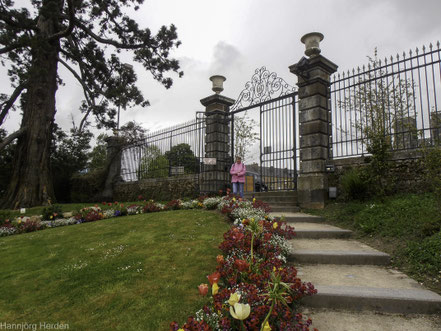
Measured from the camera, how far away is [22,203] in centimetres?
1162

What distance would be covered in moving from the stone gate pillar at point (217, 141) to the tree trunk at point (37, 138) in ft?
23.2

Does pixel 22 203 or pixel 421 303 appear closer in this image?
pixel 421 303

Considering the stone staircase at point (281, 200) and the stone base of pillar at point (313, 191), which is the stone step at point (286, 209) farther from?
the stone base of pillar at point (313, 191)

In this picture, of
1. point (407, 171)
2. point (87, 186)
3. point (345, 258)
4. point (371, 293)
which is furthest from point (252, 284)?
point (87, 186)

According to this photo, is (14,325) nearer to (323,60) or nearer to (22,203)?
(323,60)

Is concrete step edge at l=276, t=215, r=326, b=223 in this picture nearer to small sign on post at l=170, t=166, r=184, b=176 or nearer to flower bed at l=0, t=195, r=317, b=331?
flower bed at l=0, t=195, r=317, b=331

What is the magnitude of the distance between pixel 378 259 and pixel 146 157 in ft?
41.2

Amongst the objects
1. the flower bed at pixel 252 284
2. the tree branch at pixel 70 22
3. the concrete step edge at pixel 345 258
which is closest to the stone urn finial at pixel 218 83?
the flower bed at pixel 252 284

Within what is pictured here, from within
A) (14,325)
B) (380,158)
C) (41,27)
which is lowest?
(14,325)

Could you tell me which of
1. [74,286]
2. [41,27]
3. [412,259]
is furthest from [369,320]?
[41,27]

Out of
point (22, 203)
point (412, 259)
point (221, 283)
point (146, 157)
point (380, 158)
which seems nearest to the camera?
point (221, 283)

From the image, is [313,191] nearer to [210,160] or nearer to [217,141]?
[210,160]

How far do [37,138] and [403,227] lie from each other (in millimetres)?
14000

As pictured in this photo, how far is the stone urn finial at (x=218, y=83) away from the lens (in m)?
11.6
